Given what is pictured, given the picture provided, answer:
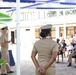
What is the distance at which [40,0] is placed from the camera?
11.4 meters

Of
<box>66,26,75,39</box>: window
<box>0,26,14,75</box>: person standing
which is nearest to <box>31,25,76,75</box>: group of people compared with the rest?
<box>0,26,14,75</box>: person standing

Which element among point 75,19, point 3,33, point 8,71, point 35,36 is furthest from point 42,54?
point 35,36

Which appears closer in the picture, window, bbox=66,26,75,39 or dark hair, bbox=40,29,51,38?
dark hair, bbox=40,29,51,38

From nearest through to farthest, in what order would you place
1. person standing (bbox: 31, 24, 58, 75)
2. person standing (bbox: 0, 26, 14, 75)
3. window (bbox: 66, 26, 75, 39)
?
person standing (bbox: 31, 24, 58, 75) → person standing (bbox: 0, 26, 14, 75) → window (bbox: 66, 26, 75, 39)

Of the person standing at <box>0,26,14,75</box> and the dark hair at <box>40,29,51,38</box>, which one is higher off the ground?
the dark hair at <box>40,29,51,38</box>

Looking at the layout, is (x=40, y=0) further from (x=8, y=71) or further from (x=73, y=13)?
(x=73, y=13)

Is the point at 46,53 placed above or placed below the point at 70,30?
above

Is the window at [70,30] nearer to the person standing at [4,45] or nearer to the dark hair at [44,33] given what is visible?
the person standing at [4,45]

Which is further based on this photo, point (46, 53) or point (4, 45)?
point (4, 45)

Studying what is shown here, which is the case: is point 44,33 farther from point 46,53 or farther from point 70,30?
point 70,30

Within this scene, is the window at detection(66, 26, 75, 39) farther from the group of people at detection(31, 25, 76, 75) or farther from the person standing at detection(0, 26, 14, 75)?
the group of people at detection(31, 25, 76, 75)

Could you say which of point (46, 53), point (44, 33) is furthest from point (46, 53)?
point (44, 33)

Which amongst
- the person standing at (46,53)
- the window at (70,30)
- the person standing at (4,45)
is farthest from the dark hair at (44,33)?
the window at (70,30)

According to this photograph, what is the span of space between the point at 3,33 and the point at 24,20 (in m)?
39.0
